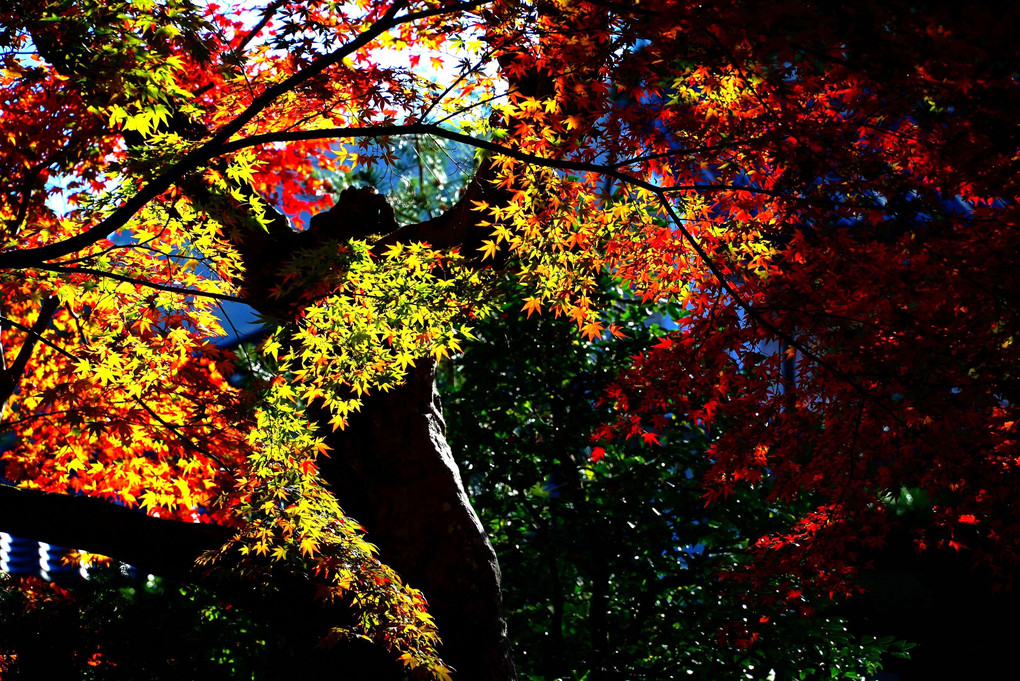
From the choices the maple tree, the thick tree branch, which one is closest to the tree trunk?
the maple tree

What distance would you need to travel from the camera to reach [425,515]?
14.4ft

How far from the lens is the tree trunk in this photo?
13.9 feet

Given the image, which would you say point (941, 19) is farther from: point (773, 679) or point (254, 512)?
point (773, 679)

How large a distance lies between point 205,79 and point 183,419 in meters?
2.70

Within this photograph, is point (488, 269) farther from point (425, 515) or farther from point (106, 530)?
point (106, 530)

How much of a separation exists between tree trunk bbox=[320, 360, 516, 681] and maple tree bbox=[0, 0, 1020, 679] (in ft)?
0.05

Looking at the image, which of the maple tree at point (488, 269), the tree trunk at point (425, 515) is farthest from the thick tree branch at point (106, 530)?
the tree trunk at point (425, 515)

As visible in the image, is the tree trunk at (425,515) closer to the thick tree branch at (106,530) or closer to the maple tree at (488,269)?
the maple tree at (488,269)

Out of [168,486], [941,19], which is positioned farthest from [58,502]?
[941,19]

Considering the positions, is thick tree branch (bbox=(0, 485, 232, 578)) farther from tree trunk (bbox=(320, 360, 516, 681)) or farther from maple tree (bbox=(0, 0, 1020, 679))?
tree trunk (bbox=(320, 360, 516, 681))

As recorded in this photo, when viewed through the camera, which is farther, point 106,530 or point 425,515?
point 425,515

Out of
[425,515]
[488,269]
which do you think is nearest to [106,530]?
[425,515]

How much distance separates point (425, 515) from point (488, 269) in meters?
1.54

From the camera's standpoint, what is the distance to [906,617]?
981 centimetres
